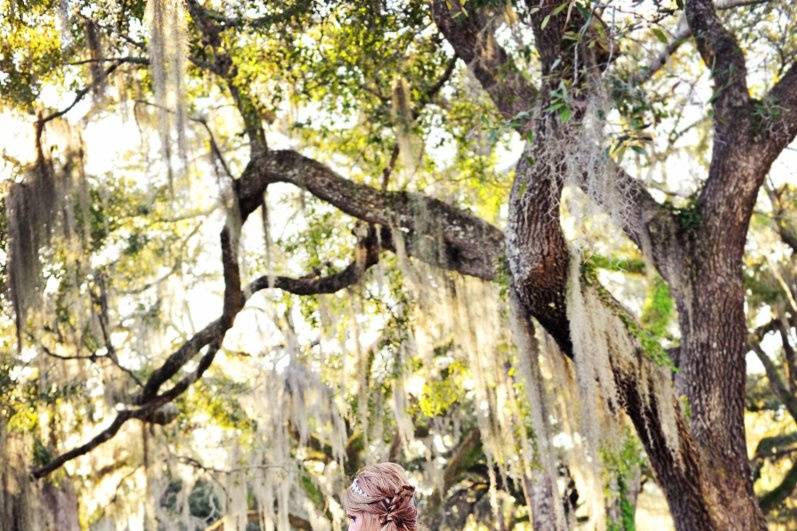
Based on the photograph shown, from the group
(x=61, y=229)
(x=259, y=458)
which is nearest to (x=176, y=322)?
(x=259, y=458)

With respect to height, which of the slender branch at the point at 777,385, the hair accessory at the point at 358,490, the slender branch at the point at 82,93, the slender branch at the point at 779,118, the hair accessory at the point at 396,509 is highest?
the slender branch at the point at 82,93

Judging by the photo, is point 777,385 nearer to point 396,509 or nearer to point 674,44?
point 674,44

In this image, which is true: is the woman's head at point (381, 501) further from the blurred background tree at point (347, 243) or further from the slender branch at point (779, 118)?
the slender branch at point (779, 118)

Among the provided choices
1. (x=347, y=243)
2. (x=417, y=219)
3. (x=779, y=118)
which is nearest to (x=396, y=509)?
(x=417, y=219)

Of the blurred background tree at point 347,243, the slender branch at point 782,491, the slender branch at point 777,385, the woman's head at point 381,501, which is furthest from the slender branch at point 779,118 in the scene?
the slender branch at point 782,491

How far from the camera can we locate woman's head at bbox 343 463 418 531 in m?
2.77

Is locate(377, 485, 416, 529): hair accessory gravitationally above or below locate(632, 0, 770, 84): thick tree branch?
below

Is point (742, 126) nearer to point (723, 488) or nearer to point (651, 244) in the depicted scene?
point (651, 244)

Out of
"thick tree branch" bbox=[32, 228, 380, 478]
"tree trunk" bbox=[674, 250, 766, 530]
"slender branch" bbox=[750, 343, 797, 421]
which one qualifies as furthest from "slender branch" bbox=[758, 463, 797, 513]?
"tree trunk" bbox=[674, 250, 766, 530]

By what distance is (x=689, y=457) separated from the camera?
664cm

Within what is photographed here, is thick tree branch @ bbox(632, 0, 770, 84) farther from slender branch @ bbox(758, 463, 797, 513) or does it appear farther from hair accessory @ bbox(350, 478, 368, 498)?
slender branch @ bbox(758, 463, 797, 513)

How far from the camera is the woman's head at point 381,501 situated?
277 centimetres

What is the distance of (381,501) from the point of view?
2770mm

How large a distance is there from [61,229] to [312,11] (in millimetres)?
2543
